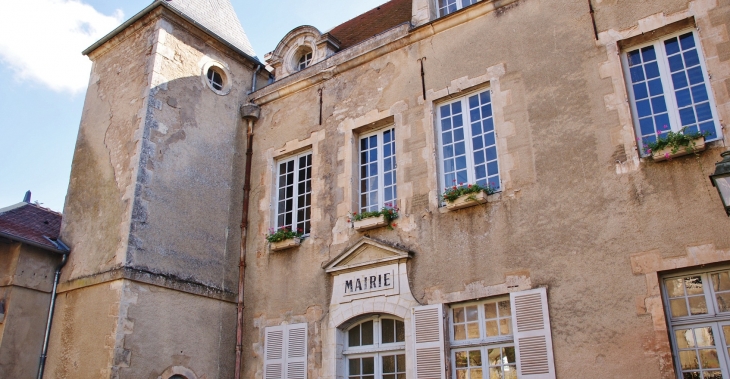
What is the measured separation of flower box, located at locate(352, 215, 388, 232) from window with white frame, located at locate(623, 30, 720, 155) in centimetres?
295

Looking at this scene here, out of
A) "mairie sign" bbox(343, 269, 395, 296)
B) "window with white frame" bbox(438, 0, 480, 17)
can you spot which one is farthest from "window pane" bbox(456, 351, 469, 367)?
"window with white frame" bbox(438, 0, 480, 17)

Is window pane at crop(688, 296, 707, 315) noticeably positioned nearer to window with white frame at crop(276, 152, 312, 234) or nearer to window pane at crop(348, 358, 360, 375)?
window pane at crop(348, 358, 360, 375)

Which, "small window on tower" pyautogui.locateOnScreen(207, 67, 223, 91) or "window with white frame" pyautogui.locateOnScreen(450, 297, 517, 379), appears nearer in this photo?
"window with white frame" pyautogui.locateOnScreen(450, 297, 517, 379)

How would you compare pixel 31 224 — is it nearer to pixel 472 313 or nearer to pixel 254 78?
pixel 254 78

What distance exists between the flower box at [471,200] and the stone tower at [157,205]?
3472 mm

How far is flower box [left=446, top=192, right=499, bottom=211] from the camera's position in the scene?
6961 mm

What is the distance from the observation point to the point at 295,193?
900 cm

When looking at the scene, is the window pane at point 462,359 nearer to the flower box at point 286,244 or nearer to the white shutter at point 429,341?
the white shutter at point 429,341

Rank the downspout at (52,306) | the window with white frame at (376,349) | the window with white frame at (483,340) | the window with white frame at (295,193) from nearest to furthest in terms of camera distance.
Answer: the window with white frame at (483,340), the window with white frame at (376,349), the downspout at (52,306), the window with white frame at (295,193)

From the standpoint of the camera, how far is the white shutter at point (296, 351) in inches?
306

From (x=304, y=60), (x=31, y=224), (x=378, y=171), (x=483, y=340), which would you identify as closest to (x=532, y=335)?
(x=483, y=340)

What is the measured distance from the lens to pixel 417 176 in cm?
767

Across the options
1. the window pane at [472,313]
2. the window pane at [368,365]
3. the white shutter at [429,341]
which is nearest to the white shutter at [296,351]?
the window pane at [368,365]

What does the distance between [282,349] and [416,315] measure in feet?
6.49
